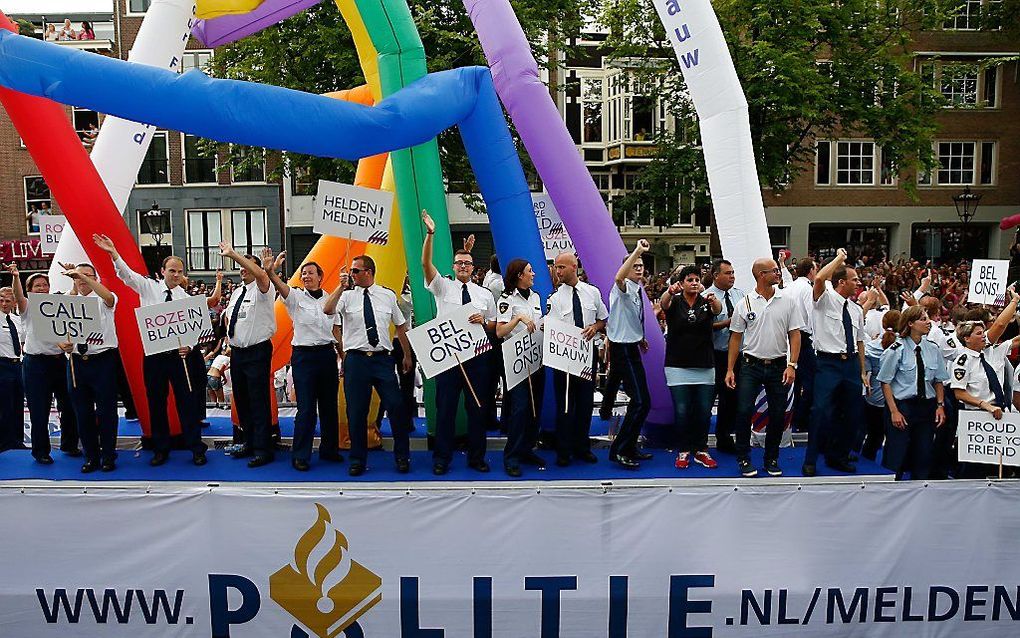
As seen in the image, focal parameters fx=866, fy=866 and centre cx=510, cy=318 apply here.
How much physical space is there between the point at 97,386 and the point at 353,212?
2534 mm

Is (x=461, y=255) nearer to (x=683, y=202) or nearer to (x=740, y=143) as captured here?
(x=740, y=143)

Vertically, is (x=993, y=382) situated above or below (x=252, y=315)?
below

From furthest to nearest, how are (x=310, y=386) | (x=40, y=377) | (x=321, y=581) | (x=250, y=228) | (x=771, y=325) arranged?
1. (x=250, y=228)
2. (x=40, y=377)
3. (x=310, y=386)
4. (x=771, y=325)
5. (x=321, y=581)

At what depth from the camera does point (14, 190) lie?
1288 inches

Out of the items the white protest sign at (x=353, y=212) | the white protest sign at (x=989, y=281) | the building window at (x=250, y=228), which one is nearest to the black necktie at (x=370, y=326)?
the white protest sign at (x=353, y=212)

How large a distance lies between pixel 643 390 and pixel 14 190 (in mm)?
32873

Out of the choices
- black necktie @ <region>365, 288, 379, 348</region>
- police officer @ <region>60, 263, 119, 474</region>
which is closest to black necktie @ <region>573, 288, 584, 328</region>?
black necktie @ <region>365, 288, 379, 348</region>

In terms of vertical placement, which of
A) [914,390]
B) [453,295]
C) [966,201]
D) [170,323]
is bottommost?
[914,390]

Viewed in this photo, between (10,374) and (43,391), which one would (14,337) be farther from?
(43,391)

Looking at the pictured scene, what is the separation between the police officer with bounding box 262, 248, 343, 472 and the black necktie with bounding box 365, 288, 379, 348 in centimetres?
38

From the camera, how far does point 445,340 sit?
670cm

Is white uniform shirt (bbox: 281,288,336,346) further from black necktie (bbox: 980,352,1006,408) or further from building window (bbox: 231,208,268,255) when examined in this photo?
building window (bbox: 231,208,268,255)

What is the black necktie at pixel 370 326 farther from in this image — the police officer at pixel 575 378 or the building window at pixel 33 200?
the building window at pixel 33 200

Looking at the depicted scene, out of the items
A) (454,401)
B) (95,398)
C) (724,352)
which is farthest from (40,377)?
(724,352)
